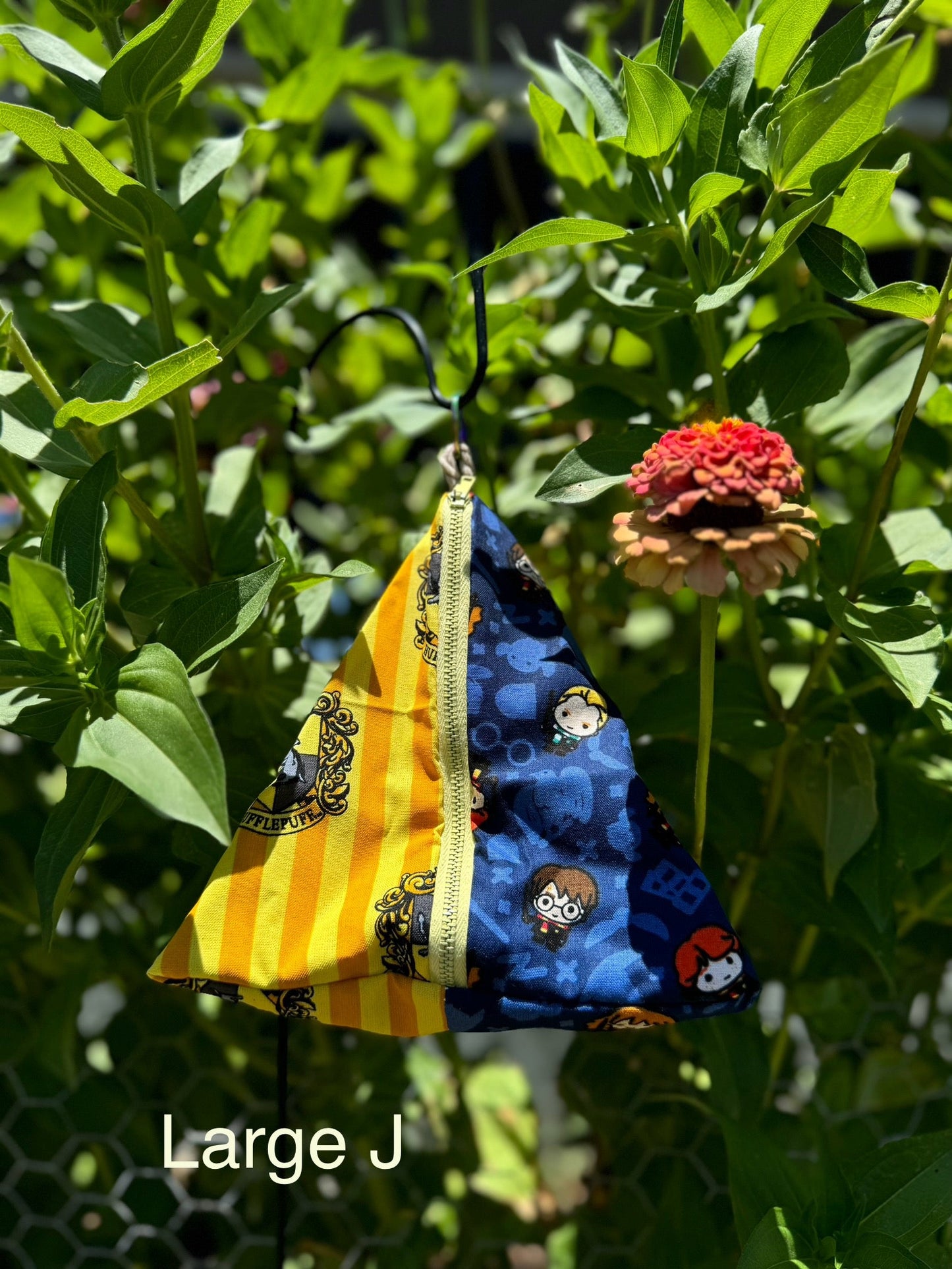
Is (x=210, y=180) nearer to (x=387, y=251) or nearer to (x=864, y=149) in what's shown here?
(x=864, y=149)

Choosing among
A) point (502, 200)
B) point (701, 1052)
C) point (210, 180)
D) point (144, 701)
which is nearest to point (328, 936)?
point (144, 701)

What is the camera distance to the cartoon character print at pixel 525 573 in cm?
47

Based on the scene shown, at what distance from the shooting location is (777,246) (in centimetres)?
41

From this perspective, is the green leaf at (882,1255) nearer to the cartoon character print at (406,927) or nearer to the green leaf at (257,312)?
the cartoon character print at (406,927)

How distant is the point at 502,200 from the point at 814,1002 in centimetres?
113

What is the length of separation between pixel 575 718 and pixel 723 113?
0.27 m

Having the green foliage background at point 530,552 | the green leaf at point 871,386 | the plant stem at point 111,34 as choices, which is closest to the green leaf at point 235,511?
the green foliage background at point 530,552

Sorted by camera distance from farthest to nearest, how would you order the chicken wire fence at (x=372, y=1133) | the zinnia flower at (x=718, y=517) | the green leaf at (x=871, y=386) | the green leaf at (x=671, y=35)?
1. the chicken wire fence at (x=372, y=1133)
2. the green leaf at (x=871, y=386)
3. the green leaf at (x=671, y=35)
4. the zinnia flower at (x=718, y=517)

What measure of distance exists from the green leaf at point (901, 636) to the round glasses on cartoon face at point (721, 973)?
13cm

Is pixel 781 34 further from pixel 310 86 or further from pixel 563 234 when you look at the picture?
pixel 310 86

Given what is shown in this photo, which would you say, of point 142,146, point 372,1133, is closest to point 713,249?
point 142,146

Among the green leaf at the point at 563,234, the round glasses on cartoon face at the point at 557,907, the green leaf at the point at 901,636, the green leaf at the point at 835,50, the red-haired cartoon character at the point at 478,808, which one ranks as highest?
the green leaf at the point at 835,50

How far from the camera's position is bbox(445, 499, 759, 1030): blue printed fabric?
0.42 metres

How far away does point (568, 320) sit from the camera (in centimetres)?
71
